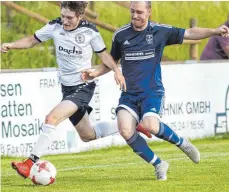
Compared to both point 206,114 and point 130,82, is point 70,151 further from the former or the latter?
point 130,82

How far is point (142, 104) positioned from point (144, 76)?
1.07 ft

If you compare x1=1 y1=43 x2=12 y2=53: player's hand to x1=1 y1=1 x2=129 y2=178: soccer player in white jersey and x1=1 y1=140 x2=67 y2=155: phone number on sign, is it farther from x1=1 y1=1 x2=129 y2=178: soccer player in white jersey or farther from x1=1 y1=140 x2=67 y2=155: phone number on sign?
x1=1 y1=140 x2=67 y2=155: phone number on sign

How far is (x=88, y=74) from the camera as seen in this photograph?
40.9 feet

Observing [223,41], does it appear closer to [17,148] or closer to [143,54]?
[17,148]

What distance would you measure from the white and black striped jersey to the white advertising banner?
212 cm

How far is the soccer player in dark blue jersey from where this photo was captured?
11875mm

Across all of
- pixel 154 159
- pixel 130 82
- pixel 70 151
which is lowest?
pixel 70 151

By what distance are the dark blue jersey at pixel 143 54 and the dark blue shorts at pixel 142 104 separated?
0.22 ft

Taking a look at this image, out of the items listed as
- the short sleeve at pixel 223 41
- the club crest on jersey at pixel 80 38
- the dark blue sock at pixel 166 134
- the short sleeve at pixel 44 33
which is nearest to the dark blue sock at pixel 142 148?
the dark blue sock at pixel 166 134

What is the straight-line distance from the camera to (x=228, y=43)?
18719 millimetres

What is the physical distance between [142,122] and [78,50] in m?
1.44

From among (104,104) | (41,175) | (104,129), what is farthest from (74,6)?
(104,104)

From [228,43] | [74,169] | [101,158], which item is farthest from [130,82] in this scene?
[228,43]

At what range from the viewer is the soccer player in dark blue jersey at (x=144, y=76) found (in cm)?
1188
